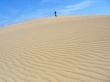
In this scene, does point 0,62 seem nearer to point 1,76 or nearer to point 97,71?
point 1,76

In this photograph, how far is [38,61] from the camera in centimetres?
596

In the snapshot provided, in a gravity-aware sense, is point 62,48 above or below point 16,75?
above

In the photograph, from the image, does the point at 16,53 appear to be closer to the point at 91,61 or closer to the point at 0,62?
the point at 0,62

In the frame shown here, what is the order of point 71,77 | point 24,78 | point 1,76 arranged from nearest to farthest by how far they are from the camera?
point 71,77, point 24,78, point 1,76

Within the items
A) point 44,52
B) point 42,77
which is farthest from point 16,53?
point 42,77

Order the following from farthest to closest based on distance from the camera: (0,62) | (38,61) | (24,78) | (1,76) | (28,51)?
(28,51), (0,62), (38,61), (1,76), (24,78)

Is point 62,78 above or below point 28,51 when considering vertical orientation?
below

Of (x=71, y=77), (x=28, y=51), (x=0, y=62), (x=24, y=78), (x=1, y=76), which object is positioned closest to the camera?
(x=71, y=77)

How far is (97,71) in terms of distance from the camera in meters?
4.67

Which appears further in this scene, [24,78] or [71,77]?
[24,78]

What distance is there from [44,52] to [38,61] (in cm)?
82

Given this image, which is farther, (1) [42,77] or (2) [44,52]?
(2) [44,52]

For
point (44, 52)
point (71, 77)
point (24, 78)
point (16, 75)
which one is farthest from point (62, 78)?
point (44, 52)

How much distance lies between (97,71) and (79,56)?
1.13m
